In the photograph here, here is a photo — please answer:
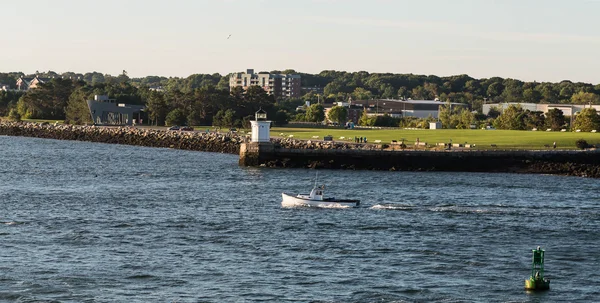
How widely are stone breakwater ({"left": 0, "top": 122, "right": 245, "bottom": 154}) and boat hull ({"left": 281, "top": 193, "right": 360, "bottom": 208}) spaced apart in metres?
57.4

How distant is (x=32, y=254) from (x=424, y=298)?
19.6 m

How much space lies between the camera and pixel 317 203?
67875 millimetres

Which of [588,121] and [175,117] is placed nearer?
[588,121]

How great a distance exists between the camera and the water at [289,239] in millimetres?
42188

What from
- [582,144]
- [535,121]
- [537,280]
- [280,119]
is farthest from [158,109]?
[537,280]

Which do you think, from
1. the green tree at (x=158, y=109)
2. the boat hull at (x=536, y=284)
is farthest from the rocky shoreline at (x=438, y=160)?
the green tree at (x=158, y=109)

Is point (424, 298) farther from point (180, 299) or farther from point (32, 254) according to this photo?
point (32, 254)

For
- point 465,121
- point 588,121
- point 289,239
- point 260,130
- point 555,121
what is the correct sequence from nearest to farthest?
point 289,239
point 260,130
point 588,121
point 555,121
point 465,121

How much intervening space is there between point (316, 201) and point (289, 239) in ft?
44.8

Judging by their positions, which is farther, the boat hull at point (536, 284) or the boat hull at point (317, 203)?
the boat hull at point (317, 203)

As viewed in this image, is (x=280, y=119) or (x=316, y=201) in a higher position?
(x=280, y=119)

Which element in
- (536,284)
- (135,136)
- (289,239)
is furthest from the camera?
(135,136)

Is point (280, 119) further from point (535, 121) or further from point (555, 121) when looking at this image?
point (555, 121)

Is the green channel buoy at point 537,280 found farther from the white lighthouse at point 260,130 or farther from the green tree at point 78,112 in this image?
the green tree at point 78,112
